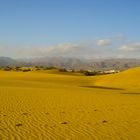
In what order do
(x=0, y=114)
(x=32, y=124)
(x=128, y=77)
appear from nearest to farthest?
1. (x=32, y=124)
2. (x=0, y=114)
3. (x=128, y=77)

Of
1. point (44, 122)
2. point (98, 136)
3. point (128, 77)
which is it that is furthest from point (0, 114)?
point (128, 77)

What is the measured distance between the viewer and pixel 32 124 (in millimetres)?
10469

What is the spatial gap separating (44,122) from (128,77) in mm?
37506

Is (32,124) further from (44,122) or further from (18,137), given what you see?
(18,137)

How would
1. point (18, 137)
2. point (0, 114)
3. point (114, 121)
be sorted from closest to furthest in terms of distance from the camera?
point (18, 137)
point (114, 121)
point (0, 114)

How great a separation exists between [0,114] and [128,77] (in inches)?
1440

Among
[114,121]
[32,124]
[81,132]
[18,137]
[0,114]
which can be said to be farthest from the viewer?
[0,114]

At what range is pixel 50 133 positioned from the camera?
30.1 feet

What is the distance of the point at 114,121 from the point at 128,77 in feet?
120

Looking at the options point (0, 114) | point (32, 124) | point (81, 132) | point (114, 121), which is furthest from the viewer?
point (0, 114)

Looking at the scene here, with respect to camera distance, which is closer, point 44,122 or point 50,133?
point 50,133

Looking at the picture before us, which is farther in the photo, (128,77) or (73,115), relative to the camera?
(128,77)

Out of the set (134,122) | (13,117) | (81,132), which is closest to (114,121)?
(134,122)

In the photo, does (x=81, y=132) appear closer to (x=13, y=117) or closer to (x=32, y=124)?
(x=32, y=124)
